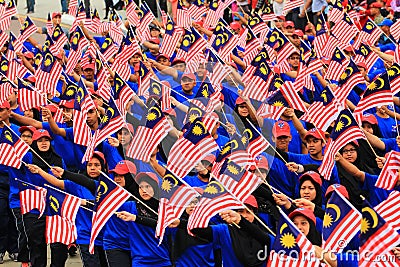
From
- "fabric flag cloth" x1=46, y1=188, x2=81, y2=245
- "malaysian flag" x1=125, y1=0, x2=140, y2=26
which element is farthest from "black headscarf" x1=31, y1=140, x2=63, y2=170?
"malaysian flag" x1=125, y1=0, x2=140, y2=26

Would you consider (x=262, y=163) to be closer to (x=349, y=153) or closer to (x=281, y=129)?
(x=281, y=129)

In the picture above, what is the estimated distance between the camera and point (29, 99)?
15.5 metres

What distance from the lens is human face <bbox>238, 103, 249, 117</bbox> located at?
1419 centimetres

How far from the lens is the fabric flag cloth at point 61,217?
38.9 ft

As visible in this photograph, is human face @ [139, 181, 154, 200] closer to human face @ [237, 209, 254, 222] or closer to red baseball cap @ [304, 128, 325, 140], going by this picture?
human face @ [237, 209, 254, 222]

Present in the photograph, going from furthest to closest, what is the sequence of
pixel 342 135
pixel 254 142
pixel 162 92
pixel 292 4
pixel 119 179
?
1. pixel 292 4
2. pixel 162 92
3. pixel 254 142
4. pixel 342 135
5. pixel 119 179

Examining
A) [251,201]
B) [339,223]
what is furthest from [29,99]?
[339,223]

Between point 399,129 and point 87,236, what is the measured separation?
14.3ft

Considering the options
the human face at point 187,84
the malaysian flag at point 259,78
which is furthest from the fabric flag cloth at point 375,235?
the human face at point 187,84

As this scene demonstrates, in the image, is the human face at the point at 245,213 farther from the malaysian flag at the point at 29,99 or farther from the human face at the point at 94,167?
the malaysian flag at the point at 29,99

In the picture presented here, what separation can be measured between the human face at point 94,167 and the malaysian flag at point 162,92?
2.29 m

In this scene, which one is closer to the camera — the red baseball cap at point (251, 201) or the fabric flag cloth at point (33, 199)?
Result: the red baseball cap at point (251, 201)

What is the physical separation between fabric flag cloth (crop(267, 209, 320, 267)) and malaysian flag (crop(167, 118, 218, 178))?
3.14m

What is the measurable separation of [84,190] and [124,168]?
101 cm
